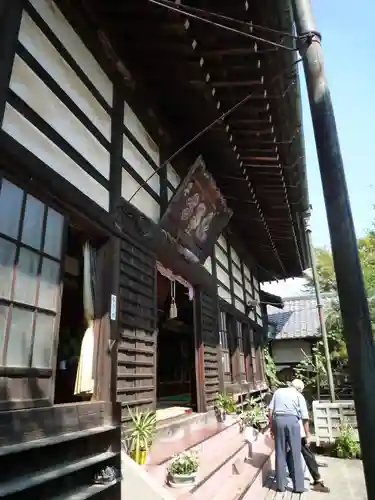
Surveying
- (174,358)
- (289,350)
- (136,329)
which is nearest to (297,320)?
(289,350)

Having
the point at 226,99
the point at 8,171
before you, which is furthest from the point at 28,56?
the point at 226,99

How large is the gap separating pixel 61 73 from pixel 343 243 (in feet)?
12.4

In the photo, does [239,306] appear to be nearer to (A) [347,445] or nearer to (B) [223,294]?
(B) [223,294]

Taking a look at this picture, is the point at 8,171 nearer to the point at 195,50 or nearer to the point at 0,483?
the point at 0,483

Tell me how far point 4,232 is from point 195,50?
3.55 meters

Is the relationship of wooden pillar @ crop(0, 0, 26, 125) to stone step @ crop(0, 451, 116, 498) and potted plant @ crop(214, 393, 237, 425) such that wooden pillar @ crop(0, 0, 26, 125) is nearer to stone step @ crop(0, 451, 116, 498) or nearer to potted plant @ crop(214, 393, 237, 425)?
stone step @ crop(0, 451, 116, 498)

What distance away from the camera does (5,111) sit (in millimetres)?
3488

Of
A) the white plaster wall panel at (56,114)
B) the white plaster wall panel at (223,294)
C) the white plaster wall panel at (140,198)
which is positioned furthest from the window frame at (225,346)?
the white plaster wall panel at (56,114)

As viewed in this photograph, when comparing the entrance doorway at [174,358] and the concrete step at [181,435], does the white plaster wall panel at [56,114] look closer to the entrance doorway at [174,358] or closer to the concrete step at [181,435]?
the concrete step at [181,435]

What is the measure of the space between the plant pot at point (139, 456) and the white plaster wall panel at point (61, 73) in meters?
4.00

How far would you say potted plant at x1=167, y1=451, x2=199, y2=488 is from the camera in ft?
14.2

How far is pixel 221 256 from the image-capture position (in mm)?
11102

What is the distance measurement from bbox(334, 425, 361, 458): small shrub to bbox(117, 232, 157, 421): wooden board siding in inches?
263

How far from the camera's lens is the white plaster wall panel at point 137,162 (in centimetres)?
592
